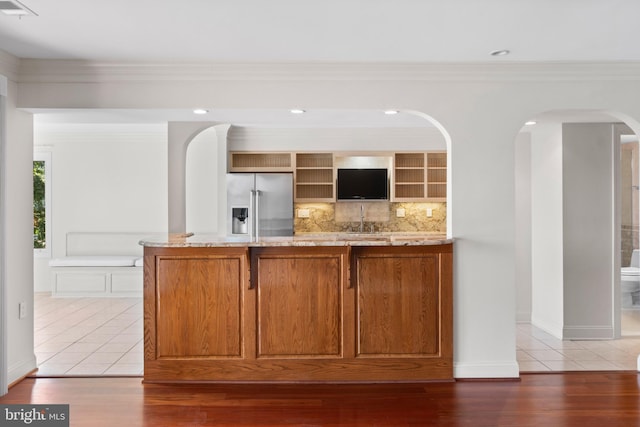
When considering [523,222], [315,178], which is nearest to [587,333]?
[523,222]

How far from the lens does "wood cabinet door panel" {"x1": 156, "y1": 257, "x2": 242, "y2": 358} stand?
12.4ft

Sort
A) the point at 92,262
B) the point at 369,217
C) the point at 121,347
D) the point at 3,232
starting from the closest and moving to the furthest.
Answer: the point at 3,232 < the point at 121,347 < the point at 92,262 < the point at 369,217

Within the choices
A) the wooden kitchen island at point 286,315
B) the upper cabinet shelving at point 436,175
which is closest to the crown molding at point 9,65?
the wooden kitchen island at point 286,315

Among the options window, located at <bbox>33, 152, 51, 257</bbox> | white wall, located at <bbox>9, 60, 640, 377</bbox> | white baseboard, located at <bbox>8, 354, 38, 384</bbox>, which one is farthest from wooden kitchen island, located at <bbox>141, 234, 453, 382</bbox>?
window, located at <bbox>33, 152, 51, 257</bbox>

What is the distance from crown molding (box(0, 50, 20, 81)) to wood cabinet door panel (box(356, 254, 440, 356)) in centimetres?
291

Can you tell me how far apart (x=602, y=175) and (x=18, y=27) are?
5126mm

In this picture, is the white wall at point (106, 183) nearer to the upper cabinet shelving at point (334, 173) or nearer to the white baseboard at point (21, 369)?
the upper cabinet shelving at point (334, 173)

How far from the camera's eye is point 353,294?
377cm

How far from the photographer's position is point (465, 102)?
3.85 metres

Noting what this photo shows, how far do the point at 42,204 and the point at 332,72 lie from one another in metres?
5.96

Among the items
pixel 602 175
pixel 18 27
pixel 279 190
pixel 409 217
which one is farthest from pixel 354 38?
pixel 409 217

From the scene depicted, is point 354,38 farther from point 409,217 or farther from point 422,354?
point 409,217

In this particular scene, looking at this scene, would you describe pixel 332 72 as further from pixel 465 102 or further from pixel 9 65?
pixel 9 65

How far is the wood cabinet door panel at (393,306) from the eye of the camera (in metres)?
3.78
